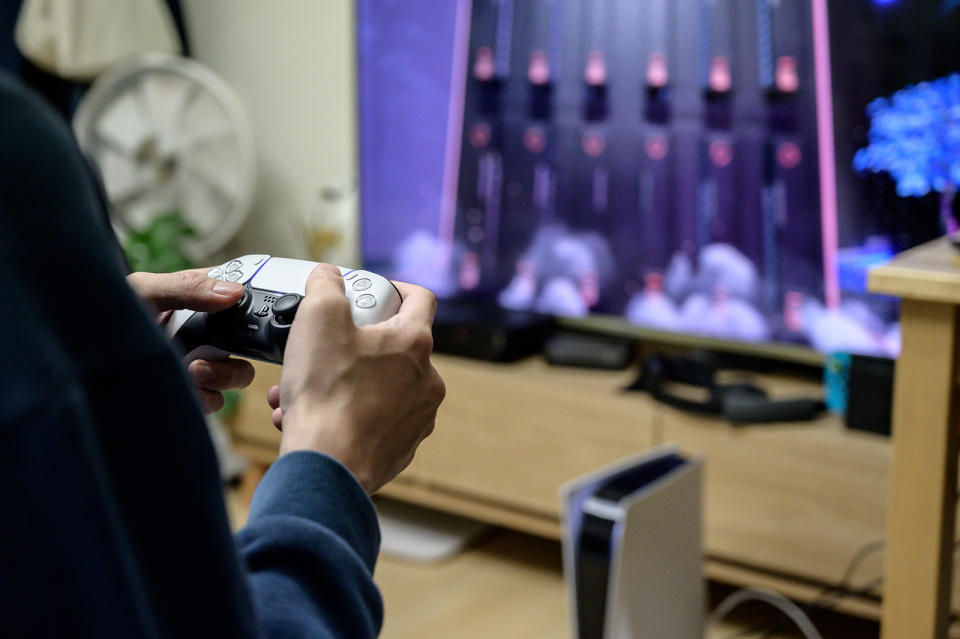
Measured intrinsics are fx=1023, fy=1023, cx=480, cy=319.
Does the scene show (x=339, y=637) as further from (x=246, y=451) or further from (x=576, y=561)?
(x=246, y=451)

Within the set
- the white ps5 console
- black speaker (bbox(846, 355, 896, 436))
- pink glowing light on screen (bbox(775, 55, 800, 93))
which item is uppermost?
pink glowing light on screen (bbox(775, 55, 800, 93))

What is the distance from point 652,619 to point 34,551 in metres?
1.52

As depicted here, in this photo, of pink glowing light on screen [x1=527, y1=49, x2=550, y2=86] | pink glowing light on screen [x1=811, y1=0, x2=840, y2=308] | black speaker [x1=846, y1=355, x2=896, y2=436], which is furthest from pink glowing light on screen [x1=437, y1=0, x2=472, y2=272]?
black speaker [x1=846, y1=355, x2=896, y2=436]

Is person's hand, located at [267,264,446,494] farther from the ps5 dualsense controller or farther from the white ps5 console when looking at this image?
the white ps5 console

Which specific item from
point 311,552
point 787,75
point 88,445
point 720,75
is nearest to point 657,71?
point 720,75

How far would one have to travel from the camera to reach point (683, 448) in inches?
81.4

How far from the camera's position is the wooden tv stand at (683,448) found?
6.17 ft

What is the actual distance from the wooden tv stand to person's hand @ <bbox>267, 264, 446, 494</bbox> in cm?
143

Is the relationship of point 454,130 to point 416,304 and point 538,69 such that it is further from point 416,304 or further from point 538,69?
point 416,304

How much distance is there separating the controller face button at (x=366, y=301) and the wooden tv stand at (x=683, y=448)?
1396mm

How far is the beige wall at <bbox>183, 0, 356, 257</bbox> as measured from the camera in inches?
116

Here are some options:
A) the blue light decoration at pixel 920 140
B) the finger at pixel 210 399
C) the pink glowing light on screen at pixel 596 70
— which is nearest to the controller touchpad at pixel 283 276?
the finger at pixel 210 399

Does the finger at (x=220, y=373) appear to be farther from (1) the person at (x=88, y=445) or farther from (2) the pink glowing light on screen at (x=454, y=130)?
(2) the pink glowing light on screen at (x=454, y=130)

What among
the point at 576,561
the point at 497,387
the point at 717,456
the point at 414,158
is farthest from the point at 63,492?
the point at 414,158
